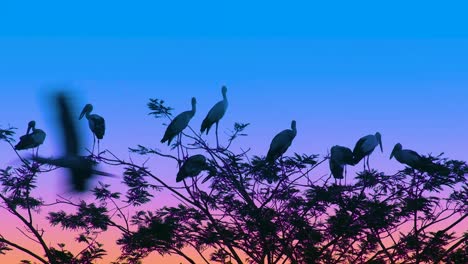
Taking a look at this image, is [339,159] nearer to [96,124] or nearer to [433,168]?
[433,168]

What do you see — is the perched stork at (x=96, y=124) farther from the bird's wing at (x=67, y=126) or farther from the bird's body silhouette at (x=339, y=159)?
the bird's wing at (x=67, y=126)

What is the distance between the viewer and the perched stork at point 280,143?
15039mm

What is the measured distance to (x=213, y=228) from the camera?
14.8m

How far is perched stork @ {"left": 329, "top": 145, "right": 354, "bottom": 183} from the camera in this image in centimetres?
1509

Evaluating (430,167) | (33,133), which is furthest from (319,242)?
(33,133)

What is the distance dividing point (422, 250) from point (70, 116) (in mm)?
11387

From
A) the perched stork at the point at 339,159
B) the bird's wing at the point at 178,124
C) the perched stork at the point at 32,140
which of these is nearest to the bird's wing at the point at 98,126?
the perched stork at the point at 32,140

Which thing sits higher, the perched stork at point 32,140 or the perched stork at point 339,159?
the perched stork at point 32,140

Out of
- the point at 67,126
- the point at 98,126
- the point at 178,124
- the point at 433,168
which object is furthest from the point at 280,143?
the point at 67,126

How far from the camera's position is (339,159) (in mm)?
15414

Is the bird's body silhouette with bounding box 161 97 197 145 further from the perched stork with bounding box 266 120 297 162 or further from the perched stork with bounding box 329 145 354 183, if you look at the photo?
the perched stork with bounding box 329 145 354 183

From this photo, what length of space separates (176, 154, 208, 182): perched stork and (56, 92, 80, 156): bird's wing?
9.06 meters

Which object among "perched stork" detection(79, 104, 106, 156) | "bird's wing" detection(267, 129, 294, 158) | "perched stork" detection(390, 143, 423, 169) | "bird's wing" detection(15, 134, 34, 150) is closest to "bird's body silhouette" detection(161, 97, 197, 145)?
"bird's wing" detection(267, 129, 294, 158)

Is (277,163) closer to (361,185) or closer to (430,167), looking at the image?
(361,185)
